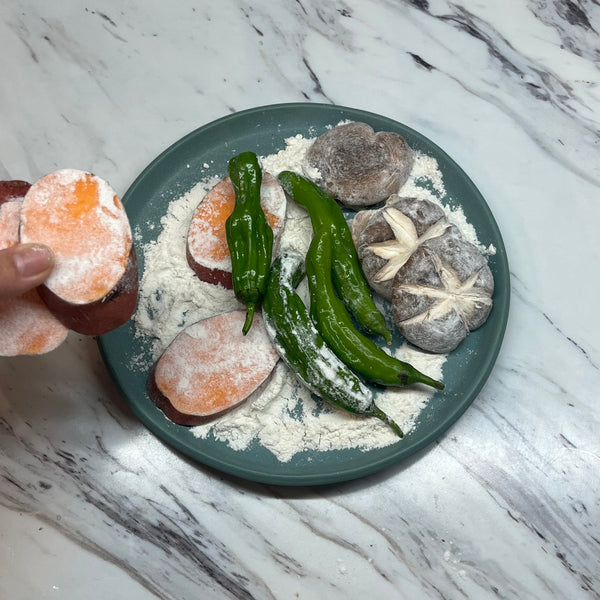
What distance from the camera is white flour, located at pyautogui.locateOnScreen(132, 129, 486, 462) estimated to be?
1.59 metres

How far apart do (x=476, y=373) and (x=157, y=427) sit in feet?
2.71

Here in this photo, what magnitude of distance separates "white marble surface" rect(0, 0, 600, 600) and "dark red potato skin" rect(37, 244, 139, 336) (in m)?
0.58

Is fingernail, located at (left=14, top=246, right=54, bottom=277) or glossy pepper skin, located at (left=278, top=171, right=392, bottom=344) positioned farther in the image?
glossy pepper skin, located at (left=278, top=171, right=392, bottom=344)

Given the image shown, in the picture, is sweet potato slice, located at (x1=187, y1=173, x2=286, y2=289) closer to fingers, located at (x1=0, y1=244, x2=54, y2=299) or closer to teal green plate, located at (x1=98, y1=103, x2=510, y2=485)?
teal green plate, located at (x1=98, y1=103, x2=510, y2=485)

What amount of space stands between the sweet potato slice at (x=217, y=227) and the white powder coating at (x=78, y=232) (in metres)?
0.48

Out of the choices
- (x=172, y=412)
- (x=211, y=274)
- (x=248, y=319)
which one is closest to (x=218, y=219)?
(x=211, y=274)

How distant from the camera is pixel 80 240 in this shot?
3.71 feet

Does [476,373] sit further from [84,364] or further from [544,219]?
[84,364]

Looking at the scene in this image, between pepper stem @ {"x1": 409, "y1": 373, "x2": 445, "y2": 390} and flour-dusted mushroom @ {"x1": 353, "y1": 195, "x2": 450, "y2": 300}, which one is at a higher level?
flour-dusted mushroom @ {"x1": 353, "y1": 195, "x2": 450, "y2": 300}

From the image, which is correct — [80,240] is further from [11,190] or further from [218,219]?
[218,219]

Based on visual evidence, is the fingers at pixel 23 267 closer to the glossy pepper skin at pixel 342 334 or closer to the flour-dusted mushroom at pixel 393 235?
the glossy pepper skin at pixel 342 334

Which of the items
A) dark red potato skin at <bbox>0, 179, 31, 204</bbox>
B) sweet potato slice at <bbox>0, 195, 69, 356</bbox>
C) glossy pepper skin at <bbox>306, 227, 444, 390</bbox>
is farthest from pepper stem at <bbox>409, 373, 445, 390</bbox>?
dark red potato skin at <bbox>0, 179, 31, 204</bbox>

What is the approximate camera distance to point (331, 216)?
1.63 metres

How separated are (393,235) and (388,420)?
1.55 ft
